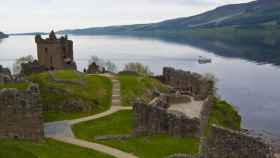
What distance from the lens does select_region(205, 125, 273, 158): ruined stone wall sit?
1509 cm

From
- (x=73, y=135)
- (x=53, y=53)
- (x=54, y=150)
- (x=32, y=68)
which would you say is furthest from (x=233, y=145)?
(x=53, y=53)

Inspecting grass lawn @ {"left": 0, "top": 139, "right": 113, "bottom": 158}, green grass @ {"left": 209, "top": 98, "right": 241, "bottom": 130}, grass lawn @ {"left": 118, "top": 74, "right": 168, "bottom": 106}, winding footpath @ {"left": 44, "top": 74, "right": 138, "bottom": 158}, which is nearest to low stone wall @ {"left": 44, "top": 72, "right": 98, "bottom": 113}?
winding footpath @ {"left": 44, "top": 74, "right": 138, "bottom": 158}

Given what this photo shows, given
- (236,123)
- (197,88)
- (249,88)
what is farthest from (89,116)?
(249,88)

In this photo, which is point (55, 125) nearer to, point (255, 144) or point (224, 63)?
point (255, 144)

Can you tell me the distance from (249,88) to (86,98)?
271 ft

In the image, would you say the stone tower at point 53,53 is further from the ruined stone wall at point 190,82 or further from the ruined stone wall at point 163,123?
the ruined stone wall at point 163,123

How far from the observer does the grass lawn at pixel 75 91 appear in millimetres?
47938

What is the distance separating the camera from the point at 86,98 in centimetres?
5178

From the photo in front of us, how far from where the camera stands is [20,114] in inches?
1391

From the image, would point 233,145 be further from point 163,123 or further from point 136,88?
point 136,88

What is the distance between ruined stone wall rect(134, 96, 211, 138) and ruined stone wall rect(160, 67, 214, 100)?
1819cm

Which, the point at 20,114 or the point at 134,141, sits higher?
the point at 20,114

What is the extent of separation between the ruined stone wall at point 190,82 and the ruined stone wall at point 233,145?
1510 inches

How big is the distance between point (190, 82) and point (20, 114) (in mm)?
33345
